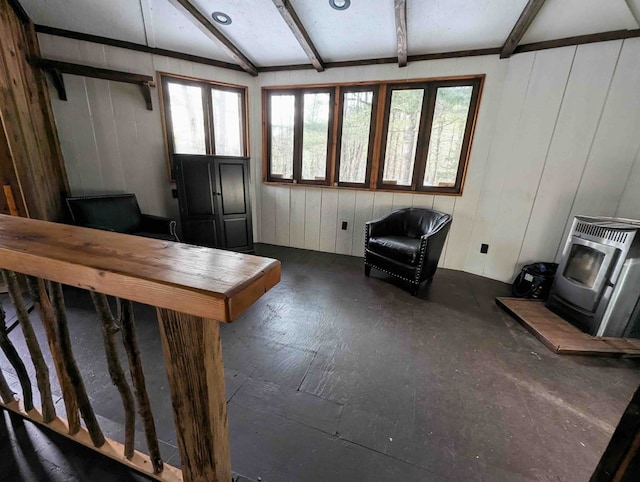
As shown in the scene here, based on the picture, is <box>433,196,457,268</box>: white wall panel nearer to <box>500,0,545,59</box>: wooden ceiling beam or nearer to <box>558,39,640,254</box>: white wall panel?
<box>558,39,640,254</box>: white wall panel

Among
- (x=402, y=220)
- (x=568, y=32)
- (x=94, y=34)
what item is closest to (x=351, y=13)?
(x=568, y=32)

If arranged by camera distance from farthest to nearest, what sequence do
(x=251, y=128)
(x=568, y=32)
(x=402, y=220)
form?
1. (x=251, y=128)
2. (x=402, y=220)
3. (x=568, y=32)

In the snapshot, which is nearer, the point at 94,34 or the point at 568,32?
the point at 568,32

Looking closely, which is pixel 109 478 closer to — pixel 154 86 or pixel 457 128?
pixel 154 86

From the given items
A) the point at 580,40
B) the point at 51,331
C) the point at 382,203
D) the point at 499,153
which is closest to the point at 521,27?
the point at 580,40

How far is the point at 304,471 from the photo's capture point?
3.71ft

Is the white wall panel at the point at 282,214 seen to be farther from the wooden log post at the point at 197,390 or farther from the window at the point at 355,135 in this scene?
the wooden log post at the point at 197,390

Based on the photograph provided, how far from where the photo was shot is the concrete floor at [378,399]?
1149mm

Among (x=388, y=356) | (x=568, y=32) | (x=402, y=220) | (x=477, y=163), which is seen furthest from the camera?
(x=402, y=220)

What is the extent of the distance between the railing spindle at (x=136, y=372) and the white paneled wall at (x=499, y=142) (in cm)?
305

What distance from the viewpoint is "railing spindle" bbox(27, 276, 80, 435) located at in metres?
0.88

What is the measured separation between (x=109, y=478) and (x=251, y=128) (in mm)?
3744

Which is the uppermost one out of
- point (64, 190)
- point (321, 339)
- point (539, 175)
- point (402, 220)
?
point (539, 175)

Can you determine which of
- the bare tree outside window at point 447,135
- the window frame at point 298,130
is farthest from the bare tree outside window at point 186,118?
the bare tree outside window at point 447,135
